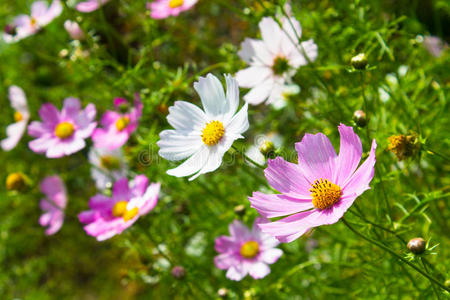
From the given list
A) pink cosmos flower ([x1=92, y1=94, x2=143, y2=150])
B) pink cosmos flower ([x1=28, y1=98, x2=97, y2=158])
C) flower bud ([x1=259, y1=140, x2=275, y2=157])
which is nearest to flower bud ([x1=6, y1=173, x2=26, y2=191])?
pink cosmos flower ([x1=28, y1=98, x2=97, y2=158])

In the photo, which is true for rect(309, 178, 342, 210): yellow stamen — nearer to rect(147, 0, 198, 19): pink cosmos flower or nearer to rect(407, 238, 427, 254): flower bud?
rect(407, 238, 427, 254): flower bud

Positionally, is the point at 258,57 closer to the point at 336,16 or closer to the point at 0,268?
the point at 336,16

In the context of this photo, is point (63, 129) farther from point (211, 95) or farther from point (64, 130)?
point (211, 95)

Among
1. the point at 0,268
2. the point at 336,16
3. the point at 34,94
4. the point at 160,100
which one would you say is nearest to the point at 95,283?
the point at 0,268

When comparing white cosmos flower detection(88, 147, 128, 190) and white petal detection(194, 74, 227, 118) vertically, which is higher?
white petal detection(194, 74, 227, 118)

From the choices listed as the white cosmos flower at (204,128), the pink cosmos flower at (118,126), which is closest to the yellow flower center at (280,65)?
the white cosmos flower at (204,128)

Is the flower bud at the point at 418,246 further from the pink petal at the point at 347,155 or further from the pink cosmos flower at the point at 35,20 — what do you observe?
the pink cosmos flower at the point at 35,20
